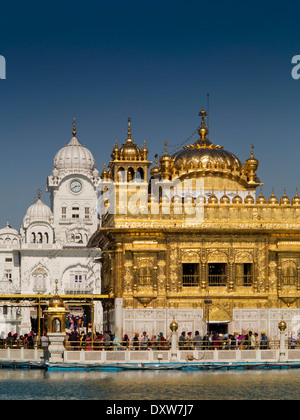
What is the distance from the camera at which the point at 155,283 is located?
139 ft

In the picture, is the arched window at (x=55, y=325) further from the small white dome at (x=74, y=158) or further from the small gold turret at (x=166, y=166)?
the small white dome at (x=74, y=158)

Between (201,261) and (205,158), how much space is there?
602 cm

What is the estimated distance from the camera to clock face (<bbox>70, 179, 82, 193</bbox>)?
305 feet

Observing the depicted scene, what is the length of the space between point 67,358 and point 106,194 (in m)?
11.2

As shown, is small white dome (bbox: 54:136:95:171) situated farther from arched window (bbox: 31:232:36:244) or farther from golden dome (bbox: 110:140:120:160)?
golden dome (bbox: 110:140:120:160)

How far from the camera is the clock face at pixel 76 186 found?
305 ft

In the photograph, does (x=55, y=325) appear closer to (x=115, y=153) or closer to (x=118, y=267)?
(x=118, y=267)

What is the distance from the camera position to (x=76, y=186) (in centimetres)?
9300

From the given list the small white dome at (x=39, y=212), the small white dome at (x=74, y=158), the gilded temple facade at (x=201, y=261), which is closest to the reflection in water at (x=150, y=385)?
the gilded temple facade at (x=201, y=261)

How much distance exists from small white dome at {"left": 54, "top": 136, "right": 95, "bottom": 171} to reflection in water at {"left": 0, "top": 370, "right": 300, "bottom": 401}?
57082mm

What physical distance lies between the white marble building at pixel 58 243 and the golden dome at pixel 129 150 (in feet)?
121
